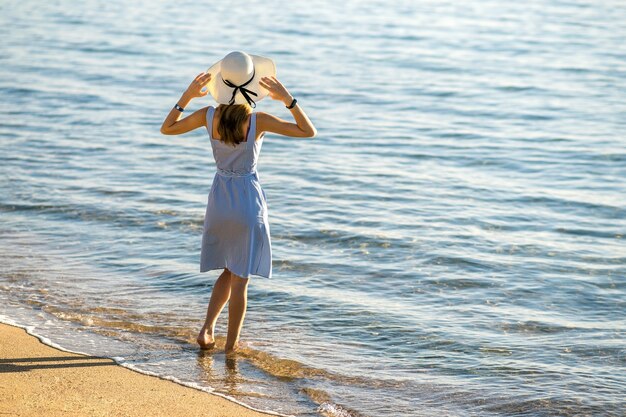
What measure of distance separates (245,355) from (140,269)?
2.08m

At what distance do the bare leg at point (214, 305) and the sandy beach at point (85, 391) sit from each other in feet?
1.90

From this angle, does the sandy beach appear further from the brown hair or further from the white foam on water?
the brown hair

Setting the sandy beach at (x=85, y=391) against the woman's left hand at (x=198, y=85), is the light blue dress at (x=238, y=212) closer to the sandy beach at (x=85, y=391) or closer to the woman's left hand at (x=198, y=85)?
the woman's left hand at (x=198, y=85)

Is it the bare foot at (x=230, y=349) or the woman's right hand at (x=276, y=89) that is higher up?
the woman's right hand at (x=276, y=89)

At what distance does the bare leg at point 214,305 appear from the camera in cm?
619

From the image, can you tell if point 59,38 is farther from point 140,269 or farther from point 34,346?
point 34,346

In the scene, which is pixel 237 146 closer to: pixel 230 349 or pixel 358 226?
pixel 230 349

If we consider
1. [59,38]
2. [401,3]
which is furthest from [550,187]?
[401,3]

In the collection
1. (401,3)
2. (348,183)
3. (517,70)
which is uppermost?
(401,3)

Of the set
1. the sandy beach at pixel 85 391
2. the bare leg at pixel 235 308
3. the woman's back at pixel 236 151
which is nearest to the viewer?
the sandy beach at pixel 85 391

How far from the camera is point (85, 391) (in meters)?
5.36

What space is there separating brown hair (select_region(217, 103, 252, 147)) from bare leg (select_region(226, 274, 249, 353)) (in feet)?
2.85

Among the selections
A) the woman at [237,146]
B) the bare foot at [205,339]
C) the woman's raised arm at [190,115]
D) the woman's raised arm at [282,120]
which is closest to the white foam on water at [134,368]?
the bare foot at [205,339]

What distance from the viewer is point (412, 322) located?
7.05 metres
